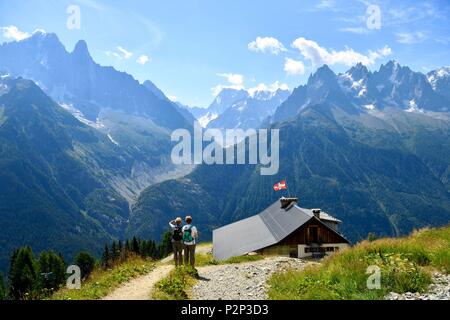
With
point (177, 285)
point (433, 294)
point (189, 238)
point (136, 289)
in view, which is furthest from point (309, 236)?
point (433, 294)

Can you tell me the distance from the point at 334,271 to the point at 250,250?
39.1 metres

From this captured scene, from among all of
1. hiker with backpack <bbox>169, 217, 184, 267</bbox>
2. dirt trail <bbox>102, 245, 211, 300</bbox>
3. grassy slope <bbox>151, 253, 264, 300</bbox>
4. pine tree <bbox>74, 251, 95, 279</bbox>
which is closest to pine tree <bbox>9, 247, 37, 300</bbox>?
pine tree <bbox>74, 251, 95, 279</bbox>

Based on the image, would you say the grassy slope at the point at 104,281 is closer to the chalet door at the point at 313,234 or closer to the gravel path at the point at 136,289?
the gravel path at the point at 136,289

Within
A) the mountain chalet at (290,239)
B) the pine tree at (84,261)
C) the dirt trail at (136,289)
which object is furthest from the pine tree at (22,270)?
the dirt trail at (136,289)

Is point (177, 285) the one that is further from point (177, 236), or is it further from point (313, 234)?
point (313, 234)

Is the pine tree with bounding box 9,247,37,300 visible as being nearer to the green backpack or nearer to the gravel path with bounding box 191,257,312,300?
the green backpack

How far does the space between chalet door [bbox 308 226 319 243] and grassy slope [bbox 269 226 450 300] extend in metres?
39.3

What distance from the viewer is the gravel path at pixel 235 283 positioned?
→ 1645 cm

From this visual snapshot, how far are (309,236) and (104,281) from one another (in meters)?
43.5

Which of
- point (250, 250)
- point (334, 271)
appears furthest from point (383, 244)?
point (250, 250)

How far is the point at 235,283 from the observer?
1906cm
